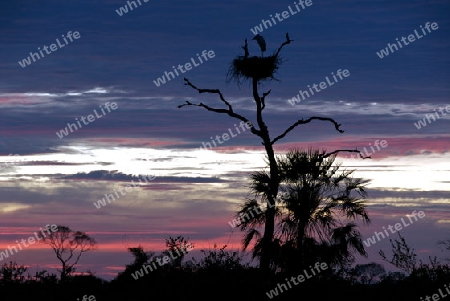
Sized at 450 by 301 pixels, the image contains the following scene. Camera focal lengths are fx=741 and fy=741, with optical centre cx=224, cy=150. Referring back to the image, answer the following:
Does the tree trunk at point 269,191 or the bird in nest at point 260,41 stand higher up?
the bird in nest at point 260,41

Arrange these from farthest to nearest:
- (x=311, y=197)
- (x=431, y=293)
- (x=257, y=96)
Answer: (x=257, y=96), (x=311, y=197), (x=431, y=293)

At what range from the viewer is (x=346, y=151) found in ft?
84.7

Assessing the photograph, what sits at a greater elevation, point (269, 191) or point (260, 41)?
point (260, 41)

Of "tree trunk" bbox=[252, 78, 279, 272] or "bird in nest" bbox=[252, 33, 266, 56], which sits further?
"bird in nest" bbox=[252, 33, 266, 56]

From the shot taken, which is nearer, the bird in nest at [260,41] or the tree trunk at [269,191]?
the tree trunk at [269,191]

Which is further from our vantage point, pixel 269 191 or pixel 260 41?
pixel 260 41

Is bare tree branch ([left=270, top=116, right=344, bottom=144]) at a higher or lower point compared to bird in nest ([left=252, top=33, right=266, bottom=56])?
lower

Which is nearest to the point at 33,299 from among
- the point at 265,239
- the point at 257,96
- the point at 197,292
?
the point at 197,292

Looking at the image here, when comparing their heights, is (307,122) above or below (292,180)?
above

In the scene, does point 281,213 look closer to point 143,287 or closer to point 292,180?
point 292,180

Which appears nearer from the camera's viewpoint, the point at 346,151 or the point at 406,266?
the point at 406,266

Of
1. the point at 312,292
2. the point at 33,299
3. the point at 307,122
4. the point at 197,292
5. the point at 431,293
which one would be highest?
the point at 307,122

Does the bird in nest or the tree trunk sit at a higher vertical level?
the bird in nest

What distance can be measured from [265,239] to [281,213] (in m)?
1.15
